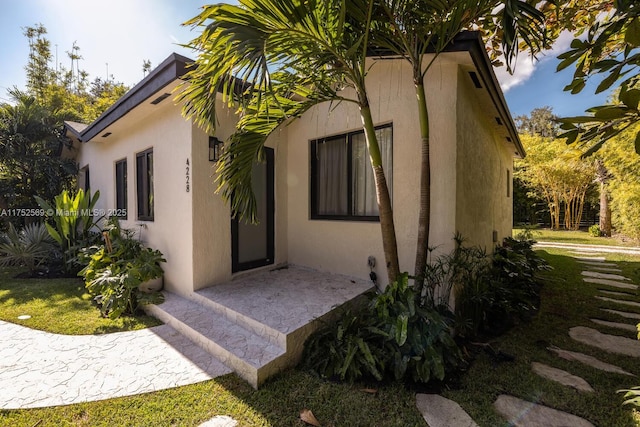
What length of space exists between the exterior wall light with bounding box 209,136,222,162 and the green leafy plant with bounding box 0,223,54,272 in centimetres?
654

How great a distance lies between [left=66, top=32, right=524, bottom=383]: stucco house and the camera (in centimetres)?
427

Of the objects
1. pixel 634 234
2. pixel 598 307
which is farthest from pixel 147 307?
pixel 634 234

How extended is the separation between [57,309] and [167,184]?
9.70ft

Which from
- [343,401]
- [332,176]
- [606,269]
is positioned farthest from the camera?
[606,269]

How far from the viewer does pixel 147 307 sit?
4922 mm

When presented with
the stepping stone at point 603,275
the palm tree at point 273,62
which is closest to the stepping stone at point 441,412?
the palm tree at point 273,62

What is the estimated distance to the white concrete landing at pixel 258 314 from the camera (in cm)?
329

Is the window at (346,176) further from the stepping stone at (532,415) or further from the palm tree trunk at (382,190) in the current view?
the stepping stone at (532,415)

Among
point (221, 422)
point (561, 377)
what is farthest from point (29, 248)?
point (561, 377)

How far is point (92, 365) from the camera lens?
338cm

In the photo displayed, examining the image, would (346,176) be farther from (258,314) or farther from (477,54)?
(258,314)

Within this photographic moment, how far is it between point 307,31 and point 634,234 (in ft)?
51.8

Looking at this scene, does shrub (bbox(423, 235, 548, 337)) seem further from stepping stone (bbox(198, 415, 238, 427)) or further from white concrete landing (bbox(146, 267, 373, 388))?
stepping stone (bbox(198, 415, 238, 427))

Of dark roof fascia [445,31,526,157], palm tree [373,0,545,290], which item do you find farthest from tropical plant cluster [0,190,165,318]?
dark roof fascia [445,31,526,157]
